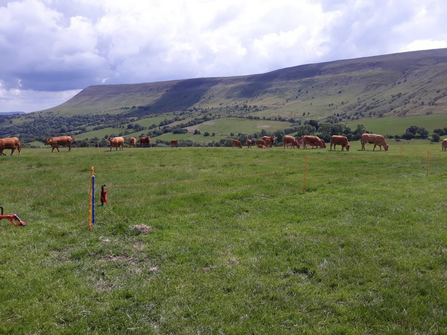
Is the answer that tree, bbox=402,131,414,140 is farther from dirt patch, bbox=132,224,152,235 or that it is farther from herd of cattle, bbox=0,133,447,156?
dirt patch, bbox=132,224,152,235

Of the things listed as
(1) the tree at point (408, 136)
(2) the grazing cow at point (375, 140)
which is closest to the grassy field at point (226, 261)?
(2) the grazing cow at point (375, 140)

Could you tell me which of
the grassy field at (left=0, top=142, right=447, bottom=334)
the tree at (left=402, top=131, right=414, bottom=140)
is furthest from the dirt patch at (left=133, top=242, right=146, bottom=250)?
the tree at (left=402, top=131, right=414, bottom=140)

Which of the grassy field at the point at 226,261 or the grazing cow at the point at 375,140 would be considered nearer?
the grassy field at the point at 226,261

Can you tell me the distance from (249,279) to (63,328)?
4139 mm

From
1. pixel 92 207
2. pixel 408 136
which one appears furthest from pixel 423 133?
pixel 92 207

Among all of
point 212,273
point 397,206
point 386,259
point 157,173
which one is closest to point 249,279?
point 212,273

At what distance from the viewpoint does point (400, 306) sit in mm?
6676

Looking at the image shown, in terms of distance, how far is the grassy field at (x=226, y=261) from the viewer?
6.34 m

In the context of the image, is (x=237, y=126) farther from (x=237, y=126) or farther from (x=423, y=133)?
(x=423, y=133)

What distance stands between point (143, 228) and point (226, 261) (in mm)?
3897

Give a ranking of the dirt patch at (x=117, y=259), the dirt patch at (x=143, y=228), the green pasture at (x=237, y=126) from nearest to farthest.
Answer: the dirt patch at (x=117, y=259), the dirt patch at (x=143, y=228), the green pasture at (x=237, y=126)

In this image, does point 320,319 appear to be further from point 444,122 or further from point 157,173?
point 444,122

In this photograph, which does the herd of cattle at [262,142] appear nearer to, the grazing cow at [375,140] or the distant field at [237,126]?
the grazing cow at [375,140]

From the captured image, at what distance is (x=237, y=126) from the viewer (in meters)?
162
